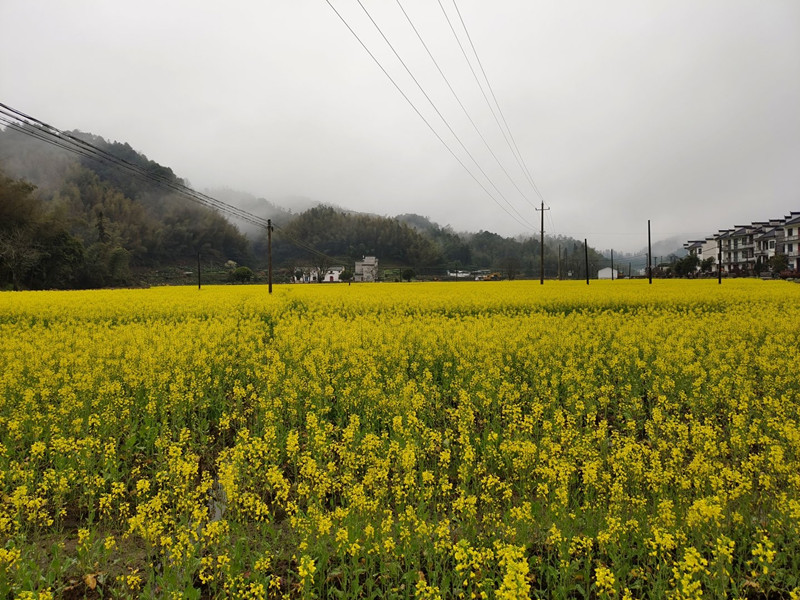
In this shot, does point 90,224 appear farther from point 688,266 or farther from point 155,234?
point 688,266

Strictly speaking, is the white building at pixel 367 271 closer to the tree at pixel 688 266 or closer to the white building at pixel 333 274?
the white building at pixel 333 274

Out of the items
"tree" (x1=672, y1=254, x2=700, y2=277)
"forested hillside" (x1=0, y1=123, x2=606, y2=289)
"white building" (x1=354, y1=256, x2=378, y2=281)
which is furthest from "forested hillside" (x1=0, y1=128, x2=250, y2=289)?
"tree" (x1=672, y1=254, x2=700, y2=277)

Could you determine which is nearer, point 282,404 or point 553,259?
point 282,404

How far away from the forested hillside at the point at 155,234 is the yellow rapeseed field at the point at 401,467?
62.6 metres

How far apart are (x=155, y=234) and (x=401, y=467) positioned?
372 feet

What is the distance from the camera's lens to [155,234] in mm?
103000

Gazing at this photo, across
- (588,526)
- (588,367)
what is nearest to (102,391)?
(588,526)

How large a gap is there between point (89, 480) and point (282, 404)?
2.45 meters

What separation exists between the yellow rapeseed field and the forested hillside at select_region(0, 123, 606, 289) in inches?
2463

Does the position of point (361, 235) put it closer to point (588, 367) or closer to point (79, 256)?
point (79, 256)

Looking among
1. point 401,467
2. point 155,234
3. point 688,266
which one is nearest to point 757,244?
point 688,266

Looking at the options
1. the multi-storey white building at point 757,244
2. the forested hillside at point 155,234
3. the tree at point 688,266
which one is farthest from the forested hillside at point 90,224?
the multi-storey white building at point 757,244

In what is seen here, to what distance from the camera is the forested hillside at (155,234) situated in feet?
203

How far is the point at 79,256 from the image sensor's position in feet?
195
